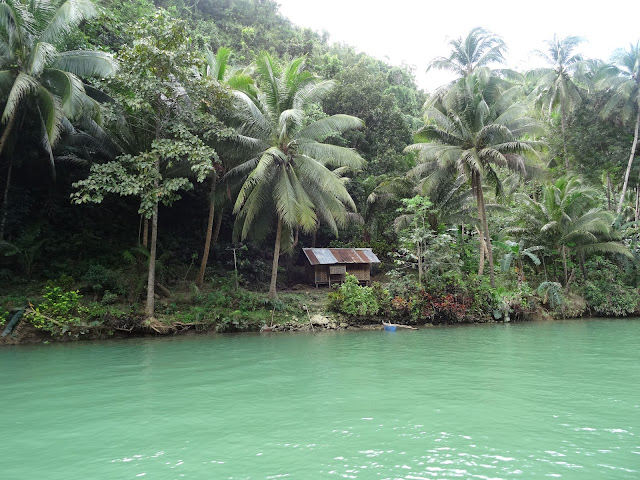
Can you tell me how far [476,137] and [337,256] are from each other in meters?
7.63

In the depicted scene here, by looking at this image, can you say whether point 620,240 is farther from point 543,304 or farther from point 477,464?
point 477,464

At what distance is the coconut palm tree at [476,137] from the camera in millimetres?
17203

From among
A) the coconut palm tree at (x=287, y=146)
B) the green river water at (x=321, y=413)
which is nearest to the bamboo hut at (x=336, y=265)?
the coconut palm tree at (x=287, y=146)

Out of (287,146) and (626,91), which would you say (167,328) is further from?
(626,91)

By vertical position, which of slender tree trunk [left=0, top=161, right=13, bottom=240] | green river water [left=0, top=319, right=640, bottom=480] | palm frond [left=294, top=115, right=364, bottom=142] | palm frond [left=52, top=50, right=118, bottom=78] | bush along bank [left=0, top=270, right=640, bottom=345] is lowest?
green river water [left=0, top=319, right=640, bottom=480]

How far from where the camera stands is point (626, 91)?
69.6 feet

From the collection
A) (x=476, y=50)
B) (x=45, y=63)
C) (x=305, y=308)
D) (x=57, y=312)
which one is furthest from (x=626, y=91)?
(x=57, y=312)

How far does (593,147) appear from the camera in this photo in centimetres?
2252

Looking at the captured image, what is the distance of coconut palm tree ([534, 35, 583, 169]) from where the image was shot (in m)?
23.8

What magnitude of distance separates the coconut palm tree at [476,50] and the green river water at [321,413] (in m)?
19.1

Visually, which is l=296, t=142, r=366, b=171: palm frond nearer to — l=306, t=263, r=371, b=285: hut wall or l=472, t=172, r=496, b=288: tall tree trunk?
l=306, t=263, r=371, b=285: hut wall

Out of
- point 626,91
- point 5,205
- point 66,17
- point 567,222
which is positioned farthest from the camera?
point 626,91

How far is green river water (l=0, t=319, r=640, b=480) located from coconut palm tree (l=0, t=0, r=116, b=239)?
6323 mm

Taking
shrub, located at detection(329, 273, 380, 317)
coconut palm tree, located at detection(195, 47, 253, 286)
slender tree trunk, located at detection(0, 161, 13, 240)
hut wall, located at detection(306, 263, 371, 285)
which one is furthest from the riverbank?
slender tree trunk, located at detection(0, 161, 13, 240)
